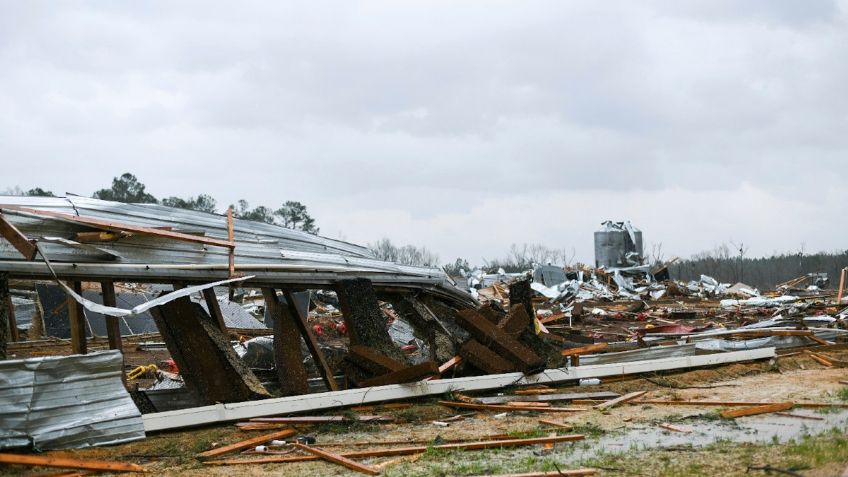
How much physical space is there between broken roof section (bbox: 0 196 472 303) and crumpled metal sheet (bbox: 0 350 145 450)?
3.86 ft

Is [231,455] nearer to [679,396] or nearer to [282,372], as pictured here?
[282,372]

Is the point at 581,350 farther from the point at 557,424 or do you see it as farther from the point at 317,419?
the point at 317,419

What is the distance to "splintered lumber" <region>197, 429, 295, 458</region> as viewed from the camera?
7582 millimetres

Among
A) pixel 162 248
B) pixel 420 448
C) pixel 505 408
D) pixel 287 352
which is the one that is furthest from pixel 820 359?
pixel 162 248

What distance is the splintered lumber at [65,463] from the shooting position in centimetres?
693

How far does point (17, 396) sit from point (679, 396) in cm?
760

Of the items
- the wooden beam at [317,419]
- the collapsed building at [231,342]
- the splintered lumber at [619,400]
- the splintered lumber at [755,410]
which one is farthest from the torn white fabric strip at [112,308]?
the splintered lumber at [755,410]

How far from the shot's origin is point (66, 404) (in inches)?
300

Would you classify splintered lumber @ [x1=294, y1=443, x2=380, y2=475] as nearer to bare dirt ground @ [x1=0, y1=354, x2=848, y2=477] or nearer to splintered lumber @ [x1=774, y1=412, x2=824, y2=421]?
bare dirt ground @ [x1=0, y1=354, x2=848, y2=477]

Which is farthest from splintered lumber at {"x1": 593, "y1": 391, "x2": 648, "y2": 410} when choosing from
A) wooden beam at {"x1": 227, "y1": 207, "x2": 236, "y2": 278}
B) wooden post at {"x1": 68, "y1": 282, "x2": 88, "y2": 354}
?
wooden post at {"x1": 68, "y1": 282, "x2": 88, "y2": 354}

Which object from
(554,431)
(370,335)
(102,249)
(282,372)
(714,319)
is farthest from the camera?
(714,319)

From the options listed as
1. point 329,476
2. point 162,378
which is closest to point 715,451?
point 329,476

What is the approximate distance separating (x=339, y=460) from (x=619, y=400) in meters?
4.39

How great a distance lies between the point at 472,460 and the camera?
23.0ft
